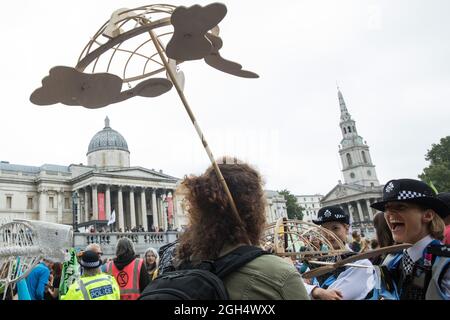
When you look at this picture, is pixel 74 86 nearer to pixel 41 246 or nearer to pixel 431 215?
pixel 431 215

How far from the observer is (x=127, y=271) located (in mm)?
5645

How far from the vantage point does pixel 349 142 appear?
97375 millimetres

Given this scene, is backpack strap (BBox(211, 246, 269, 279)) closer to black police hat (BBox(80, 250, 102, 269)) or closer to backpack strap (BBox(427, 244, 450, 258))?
backpack strap (BBox(427, 244, 450, 258))

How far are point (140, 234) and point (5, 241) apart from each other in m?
22.2

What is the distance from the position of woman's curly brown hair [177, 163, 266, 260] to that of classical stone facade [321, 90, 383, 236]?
86953 millimetres

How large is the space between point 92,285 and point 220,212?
3141 mm

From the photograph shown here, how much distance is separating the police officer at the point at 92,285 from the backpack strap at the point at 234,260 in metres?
3.17

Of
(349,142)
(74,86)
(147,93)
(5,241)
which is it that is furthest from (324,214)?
(349,142)

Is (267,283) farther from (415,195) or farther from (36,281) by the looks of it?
(36,281)

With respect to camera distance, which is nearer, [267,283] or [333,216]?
[267,283]

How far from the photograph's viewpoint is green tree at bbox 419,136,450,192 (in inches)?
2009

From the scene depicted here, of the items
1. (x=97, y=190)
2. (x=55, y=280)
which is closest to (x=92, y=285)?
(x=55, y=280)

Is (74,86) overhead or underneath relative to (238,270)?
overhead
